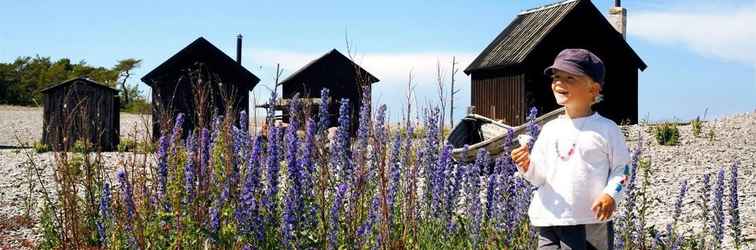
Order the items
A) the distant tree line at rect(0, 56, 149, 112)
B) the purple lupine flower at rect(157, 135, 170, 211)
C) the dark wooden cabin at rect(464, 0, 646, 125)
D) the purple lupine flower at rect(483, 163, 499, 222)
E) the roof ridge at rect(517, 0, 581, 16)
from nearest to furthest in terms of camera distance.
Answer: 1. the purple lupine flower at rect(157, 135, 170, 211)
2. the purple lupine flower at rect(483, 163, 499, 222)
3. the dark wooden cabin at rect(464, 0, 646, 125)
4. the roof ridge at rect(517, 0, 581, 16)
5. the distant tree line at rect(0, 56, 149, 112)

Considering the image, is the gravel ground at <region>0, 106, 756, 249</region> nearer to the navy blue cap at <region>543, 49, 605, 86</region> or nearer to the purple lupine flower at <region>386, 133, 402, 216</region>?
the purple lupine flower at <region>386, 133, 402, 216</region>

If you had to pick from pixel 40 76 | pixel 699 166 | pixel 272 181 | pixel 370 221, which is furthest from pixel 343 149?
pixel 40 76

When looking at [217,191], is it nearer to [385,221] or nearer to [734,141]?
[385,221]

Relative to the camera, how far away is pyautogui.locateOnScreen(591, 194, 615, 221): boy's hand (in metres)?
3.77

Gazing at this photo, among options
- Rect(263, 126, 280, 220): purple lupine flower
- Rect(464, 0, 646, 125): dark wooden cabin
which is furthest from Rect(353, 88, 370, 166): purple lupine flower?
Rect(464, 0, 646, 125): dark wooden cabin

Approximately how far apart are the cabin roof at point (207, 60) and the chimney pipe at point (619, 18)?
442 inches

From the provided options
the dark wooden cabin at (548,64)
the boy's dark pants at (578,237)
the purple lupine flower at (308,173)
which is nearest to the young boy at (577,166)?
the boy's dark pants at (578,237)

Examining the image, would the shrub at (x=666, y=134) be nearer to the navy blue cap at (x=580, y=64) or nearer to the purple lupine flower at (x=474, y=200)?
the purple lupine flower at (x=474, y=200)

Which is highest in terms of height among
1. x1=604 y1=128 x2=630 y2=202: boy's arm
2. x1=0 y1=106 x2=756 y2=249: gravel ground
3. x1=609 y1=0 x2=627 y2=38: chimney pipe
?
x1=609 y1=0 x2=627 y2=38: chimney pipe

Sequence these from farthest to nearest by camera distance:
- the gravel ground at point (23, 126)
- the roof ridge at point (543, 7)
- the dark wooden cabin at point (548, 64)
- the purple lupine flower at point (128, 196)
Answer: the gravel ground at point (23, 126) → the roof ridge at point (543, 7) → the dark wooden cabin at point (548, 64) → the purple lupine flower at point (128, 196)

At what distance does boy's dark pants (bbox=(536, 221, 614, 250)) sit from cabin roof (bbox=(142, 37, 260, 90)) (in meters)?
23.0

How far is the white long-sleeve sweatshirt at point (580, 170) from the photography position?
3.92 metres

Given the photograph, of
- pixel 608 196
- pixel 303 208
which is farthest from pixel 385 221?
pixel 608 196

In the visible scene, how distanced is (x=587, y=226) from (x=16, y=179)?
39.0 feet
